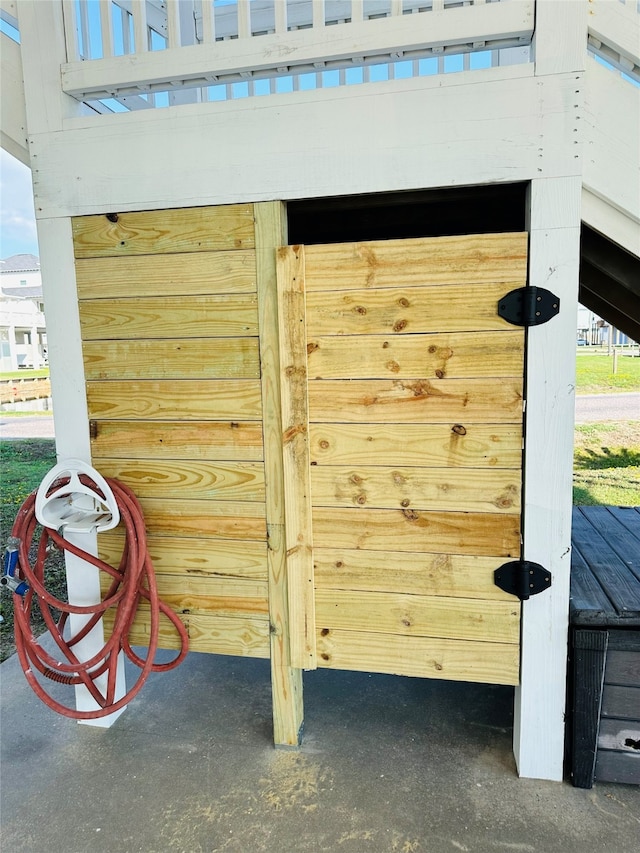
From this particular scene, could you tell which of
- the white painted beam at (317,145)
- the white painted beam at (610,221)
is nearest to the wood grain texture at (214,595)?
the white painted beam at (317,145)

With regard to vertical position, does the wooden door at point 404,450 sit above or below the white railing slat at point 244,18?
below

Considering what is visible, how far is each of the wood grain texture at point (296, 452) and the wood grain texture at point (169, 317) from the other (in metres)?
0.14

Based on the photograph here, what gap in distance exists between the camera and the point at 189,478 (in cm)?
197

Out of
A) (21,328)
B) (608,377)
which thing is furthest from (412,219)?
(21,328)

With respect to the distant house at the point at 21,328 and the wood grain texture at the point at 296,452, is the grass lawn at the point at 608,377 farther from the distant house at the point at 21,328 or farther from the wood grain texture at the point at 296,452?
the distant house at the point at 21,328

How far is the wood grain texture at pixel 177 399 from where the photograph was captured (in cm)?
189

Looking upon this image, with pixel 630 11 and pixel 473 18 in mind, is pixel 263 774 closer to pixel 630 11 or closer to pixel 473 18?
pixel 473 18

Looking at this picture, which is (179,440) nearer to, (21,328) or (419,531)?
(419,531)

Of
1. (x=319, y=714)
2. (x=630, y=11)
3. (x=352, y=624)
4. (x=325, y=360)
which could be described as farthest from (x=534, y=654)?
(x=630, y=11)

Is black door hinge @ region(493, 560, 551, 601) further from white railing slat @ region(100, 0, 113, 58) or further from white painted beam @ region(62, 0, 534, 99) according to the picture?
white railing slat @ region(100, 0, 113, 58)

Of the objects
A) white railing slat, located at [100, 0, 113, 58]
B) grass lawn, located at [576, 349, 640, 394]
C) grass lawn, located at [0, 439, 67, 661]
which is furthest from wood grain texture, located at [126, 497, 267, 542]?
grass lawn, located at [576, 349, 640, 394]

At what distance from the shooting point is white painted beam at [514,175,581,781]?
162 cm

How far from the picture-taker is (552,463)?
170cm

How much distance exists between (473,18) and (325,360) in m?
1.07
